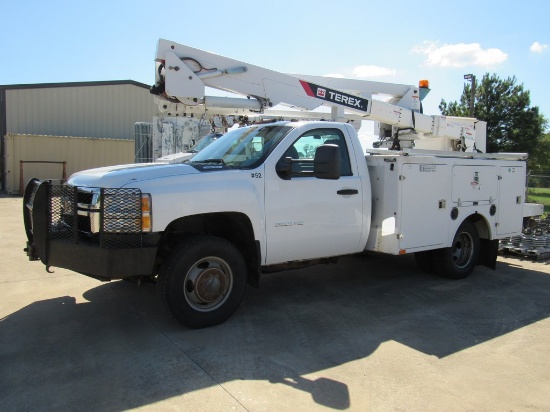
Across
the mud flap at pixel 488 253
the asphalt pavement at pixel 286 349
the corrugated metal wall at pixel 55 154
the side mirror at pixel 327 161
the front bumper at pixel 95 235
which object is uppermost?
the corrugated metal wall at pixel 55 154

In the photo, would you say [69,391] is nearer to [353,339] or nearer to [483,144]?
[353,339]

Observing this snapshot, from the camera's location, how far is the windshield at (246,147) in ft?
16.6

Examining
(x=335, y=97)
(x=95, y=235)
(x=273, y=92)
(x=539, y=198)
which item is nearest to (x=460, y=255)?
(x=335, y=97)

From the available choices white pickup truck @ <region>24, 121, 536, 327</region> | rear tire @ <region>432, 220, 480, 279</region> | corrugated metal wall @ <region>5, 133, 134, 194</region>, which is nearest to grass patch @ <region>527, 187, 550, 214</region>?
rear tire @ <region>432, 220, 480, 279</region>

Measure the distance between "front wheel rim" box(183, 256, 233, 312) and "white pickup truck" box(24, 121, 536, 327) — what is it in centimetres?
1

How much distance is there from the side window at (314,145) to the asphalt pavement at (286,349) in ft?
5.32

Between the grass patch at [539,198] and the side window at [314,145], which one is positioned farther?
the grass patch at [539,198]

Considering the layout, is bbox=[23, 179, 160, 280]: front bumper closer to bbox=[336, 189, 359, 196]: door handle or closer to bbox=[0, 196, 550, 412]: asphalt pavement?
bbox=[0, 196, 550, 412]: asphalt pavement

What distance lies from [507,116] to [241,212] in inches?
1390

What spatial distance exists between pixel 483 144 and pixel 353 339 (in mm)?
6655

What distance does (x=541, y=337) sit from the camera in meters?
4.75

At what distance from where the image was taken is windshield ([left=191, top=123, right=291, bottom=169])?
16.6 feet

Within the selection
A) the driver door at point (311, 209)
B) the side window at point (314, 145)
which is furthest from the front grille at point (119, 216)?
the side window at point (314, 145)

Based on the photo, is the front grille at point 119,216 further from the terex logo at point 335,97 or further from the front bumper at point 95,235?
the terex logo at point 335,97
